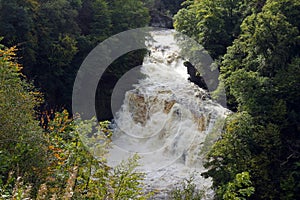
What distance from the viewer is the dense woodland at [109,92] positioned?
722 cm

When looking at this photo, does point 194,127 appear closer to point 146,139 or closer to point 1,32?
point 146,139

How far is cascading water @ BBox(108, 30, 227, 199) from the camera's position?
1641cm

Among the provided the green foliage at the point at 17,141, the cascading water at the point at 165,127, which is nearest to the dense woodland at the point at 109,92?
the green foliage at the point at 17,141

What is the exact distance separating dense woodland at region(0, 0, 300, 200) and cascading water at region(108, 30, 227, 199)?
1167mm

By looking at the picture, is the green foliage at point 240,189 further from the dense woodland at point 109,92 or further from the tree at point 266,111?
the tree at point 266,111

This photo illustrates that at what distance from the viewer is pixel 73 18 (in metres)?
20.8

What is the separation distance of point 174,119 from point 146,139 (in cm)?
183

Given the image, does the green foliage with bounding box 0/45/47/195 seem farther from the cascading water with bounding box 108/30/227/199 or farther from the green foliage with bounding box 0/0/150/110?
the green foliage with bounding box 0/0/150/110

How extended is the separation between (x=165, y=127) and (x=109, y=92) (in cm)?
425

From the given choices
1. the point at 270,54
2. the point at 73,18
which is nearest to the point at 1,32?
the point at 73,18

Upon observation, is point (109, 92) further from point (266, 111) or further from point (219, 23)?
point (266, 111)

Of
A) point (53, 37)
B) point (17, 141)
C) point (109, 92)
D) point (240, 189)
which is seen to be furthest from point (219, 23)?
point (17, 141)

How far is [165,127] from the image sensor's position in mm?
18719

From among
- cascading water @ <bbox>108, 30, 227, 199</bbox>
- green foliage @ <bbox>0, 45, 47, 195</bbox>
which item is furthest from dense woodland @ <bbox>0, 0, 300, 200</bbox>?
cascading water @ <bbox>108, 30, 227, 199</bbox>
